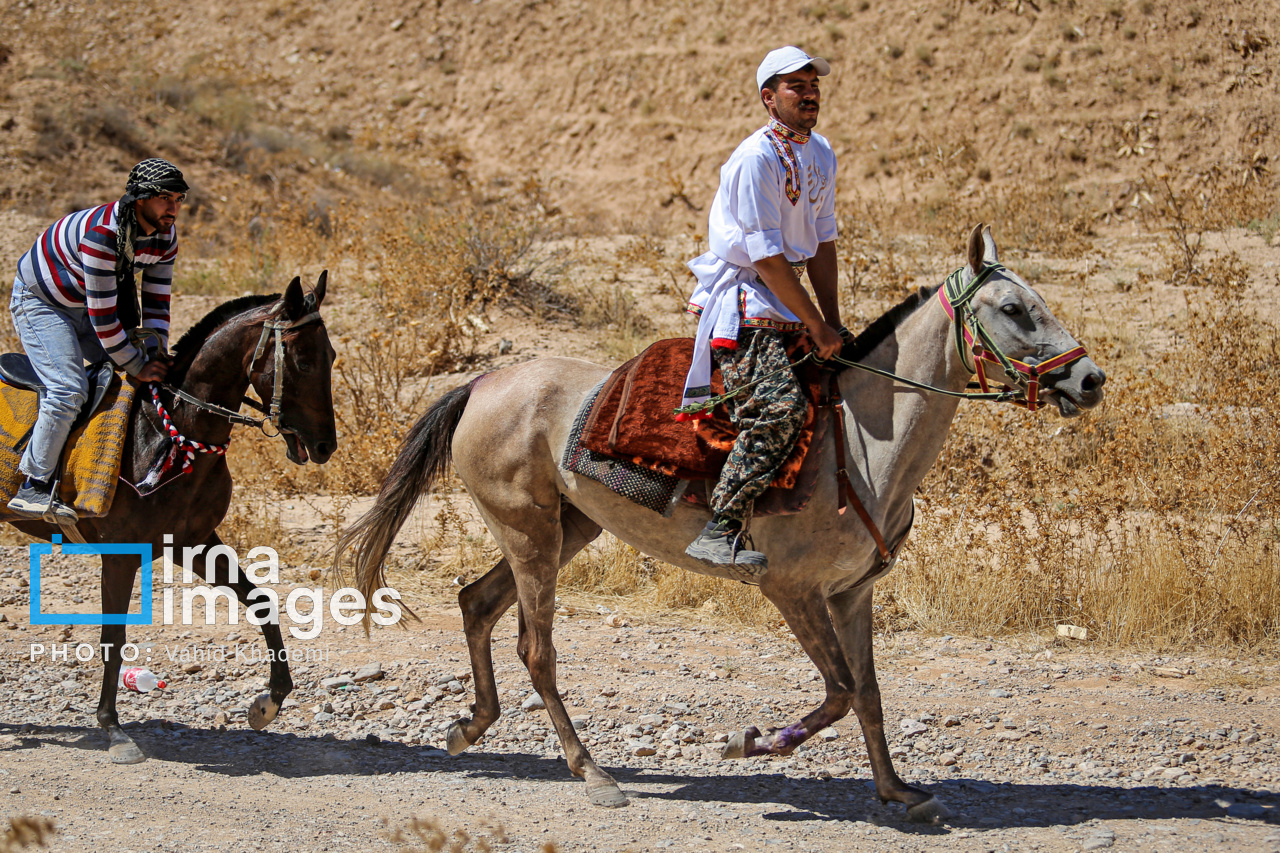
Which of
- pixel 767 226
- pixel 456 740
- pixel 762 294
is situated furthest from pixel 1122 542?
pixel 456 740

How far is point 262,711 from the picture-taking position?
5.43 metres

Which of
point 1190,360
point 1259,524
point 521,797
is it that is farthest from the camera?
point 1190,360

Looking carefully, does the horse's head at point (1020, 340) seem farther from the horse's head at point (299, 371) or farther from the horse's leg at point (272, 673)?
the horse's leg at point (272, 673)

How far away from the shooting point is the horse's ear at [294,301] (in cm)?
516

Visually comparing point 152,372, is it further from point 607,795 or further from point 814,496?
point 814,496

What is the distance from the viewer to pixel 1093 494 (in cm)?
687

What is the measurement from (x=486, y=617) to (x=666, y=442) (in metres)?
1.49

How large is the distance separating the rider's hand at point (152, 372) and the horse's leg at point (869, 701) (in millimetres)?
3553

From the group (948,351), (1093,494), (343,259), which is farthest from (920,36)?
(948,351)

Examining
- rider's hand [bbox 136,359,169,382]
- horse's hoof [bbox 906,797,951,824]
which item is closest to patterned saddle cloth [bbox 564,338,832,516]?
horse's hoof [bbox 906,797,951,824]

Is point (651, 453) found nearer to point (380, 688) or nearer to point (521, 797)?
point (521, 797)

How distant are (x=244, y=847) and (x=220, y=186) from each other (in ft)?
66.8

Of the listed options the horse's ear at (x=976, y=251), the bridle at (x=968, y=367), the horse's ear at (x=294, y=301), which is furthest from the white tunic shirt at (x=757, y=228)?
the horse's ear at (x=294, y=301)

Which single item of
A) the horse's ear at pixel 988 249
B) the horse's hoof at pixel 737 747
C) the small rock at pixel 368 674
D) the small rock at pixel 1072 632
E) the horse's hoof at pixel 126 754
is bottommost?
the horse's hoof at pixel 126 754
